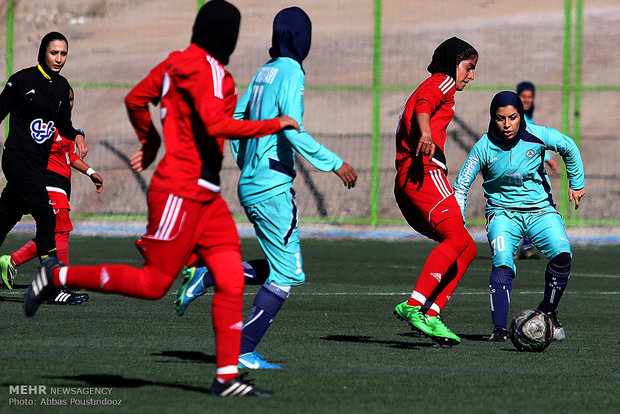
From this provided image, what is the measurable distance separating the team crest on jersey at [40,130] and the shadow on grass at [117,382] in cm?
437

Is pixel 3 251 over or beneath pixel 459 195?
beneath

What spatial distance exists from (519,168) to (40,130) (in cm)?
408

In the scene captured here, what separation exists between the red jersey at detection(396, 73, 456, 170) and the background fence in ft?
45.0

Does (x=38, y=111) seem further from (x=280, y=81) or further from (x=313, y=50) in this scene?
(x=313, y=50)

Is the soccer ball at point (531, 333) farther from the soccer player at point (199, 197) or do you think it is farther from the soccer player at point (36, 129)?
the soccer player at point (36, 129)

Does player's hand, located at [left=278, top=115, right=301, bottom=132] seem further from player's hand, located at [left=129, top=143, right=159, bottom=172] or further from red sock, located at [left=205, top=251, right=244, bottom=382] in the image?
player's hand, located at [left=129, top=143, right=159, bottom=172]

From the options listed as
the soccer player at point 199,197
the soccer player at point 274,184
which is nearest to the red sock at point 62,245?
the soccer player at point 274,184

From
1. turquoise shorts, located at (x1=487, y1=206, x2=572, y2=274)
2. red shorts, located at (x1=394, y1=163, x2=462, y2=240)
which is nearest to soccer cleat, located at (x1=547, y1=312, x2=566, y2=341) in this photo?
turquoise shorts, located at (x1=487, y1=206, x2=572, y2=274)

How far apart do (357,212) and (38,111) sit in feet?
43.5

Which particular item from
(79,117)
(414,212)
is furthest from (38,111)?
(79,117)

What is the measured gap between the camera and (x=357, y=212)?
23.6m

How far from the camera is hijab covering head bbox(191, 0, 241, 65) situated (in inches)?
256

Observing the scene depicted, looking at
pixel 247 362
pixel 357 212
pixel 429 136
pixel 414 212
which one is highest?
pixel 429 136

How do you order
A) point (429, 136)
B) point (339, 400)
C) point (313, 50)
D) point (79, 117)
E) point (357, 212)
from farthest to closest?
point (313, 50), point (79, 117), point (357, 212), point (429, 136), point (339, 400)
